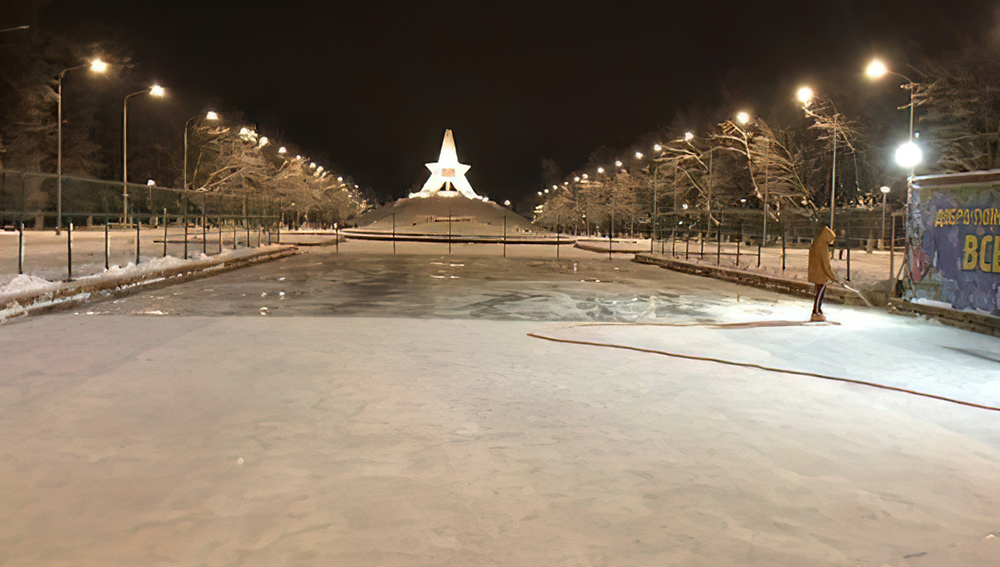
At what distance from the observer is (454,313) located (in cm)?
1533

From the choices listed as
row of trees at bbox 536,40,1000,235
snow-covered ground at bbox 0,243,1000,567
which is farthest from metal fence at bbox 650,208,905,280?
snow-covered ground at bbox 0,243,1000,567

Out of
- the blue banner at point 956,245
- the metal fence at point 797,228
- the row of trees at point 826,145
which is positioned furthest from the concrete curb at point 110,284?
the metal fence at point 797,228

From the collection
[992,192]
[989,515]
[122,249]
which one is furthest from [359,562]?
[122,249]

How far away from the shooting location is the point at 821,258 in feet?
47.1

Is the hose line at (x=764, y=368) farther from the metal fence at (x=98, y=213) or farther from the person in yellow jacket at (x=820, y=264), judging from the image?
the metal fence at (x=98, y=213)

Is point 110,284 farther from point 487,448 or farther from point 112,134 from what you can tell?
point 112,134

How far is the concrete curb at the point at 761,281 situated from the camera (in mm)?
18750

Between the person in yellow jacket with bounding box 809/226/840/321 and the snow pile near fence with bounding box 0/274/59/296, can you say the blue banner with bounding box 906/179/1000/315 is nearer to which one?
the person in yellow jacket with bounding box 809/226/840/321

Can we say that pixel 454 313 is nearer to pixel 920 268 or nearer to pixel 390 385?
pixel 390 385

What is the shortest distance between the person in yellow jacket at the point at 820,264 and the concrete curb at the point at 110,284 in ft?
45.2

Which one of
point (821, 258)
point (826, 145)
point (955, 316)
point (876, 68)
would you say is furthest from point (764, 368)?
point (826, 145)

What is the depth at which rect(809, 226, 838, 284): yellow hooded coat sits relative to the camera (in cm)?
1423

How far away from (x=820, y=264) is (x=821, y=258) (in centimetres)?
12

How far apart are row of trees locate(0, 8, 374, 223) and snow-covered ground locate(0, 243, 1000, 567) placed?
47.5 ft
